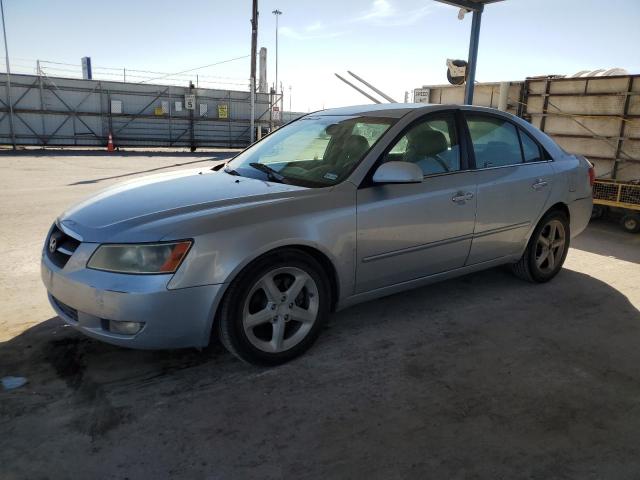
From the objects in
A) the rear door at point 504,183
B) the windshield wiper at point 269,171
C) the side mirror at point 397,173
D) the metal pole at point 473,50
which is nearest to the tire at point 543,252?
the rear door at point 504,183

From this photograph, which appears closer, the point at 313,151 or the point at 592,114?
the point at 313,151

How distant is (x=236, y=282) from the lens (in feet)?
9.23

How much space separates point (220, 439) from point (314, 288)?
42.2 inches

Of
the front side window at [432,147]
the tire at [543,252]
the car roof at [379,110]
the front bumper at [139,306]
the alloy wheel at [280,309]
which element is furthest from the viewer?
the tire at [543,252]

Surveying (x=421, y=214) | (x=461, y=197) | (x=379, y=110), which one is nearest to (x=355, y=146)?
(x=379, y=110)

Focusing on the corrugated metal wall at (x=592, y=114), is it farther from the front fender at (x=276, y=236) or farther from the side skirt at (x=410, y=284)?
the front fender at (x=276, y=236)

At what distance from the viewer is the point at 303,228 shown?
3.00 meters

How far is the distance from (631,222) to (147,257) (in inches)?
269

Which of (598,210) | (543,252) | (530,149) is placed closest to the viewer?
(530,149)

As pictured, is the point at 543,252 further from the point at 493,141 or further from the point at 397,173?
the point at 397,173

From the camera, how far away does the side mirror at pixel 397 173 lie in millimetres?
3232

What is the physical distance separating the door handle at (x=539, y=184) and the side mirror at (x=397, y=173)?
1.59 m

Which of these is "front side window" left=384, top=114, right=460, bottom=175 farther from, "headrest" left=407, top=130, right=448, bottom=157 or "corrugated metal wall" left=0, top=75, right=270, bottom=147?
"corrugated metal wall" left=0, top=75, right=270, bottom=147

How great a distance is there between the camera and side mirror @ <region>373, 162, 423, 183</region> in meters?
3.23
